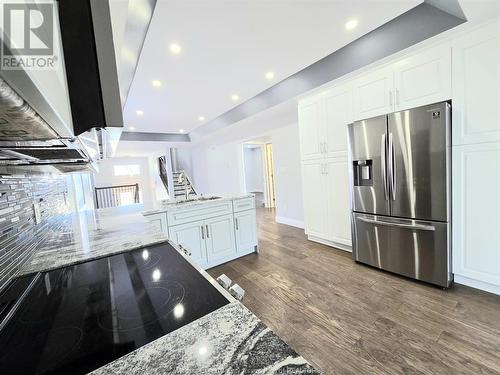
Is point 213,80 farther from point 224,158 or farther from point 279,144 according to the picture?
point 224,158

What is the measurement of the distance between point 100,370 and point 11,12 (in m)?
0.64

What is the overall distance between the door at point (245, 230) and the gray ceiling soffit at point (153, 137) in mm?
4264

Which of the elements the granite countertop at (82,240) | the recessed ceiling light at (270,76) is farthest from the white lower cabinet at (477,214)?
the granite countertop at (82,240)

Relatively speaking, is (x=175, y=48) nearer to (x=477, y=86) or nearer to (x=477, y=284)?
(x=477, y=86)

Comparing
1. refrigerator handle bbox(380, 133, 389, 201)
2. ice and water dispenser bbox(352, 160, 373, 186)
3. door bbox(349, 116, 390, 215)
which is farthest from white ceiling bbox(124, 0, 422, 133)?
ice and water dispenser bbox(352, 160, 373, 186)

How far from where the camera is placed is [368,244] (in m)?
2.51

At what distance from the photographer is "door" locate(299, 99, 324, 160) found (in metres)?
3.08

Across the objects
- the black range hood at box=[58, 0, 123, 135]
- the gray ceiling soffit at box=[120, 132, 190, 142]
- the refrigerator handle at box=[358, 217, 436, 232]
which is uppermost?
the gray ceiling soffit at box=[120, 132, 190, 142]

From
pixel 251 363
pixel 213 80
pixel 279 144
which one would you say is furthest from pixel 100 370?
pixel 279 144

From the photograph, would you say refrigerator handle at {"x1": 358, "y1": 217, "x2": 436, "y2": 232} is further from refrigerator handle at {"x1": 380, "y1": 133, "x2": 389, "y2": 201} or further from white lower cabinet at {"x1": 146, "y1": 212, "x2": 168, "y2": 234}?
white lower cabinet at {"x1": 146, "y1": 212, "x2": 168, "y2": 234}

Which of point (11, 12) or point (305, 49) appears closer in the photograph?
point (11, 12)

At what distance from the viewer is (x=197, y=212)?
2.68 meters

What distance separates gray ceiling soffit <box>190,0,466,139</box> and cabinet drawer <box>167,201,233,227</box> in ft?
6.40

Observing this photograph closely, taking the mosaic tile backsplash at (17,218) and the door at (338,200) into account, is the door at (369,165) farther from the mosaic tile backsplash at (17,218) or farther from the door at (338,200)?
the mosaic tile backsplash at (17,218)
